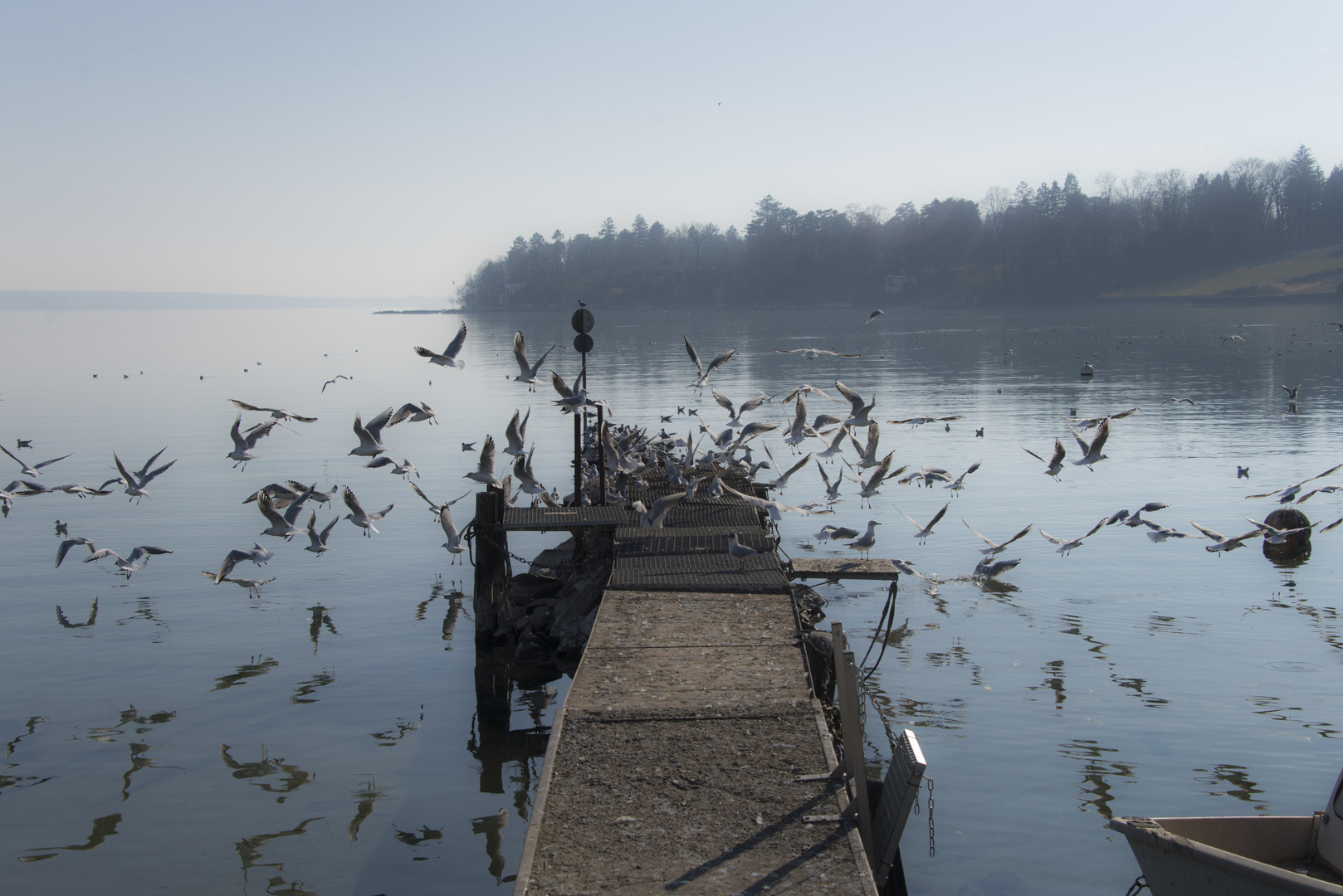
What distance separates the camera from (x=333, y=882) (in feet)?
31.6

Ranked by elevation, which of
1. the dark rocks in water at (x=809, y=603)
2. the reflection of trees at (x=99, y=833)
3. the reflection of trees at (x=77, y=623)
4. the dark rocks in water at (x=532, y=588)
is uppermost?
the dark rocks in water at (x=809, y=603)

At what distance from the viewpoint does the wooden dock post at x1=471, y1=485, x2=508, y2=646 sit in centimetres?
1526

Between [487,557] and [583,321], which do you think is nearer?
[487,557]

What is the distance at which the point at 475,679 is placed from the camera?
1475 cm

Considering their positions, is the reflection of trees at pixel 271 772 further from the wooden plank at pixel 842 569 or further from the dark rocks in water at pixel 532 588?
the wooden plank at pixel 842 569

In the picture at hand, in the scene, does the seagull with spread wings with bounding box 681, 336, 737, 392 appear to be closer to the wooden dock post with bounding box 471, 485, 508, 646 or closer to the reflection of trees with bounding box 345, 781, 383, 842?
the wooden dock post with bounding box 471, 485, 508, 646

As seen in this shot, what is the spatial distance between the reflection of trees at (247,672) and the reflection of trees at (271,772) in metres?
2.50

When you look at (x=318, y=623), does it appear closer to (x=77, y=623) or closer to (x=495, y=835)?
(x=77, y=623)

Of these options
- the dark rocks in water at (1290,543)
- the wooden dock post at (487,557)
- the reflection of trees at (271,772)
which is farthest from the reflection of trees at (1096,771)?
the dark rocks in water at (1290,543)

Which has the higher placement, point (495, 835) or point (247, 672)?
point (247, 672)

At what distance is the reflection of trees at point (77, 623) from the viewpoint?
1748 centimetres

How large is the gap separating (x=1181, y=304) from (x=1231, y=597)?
522ft

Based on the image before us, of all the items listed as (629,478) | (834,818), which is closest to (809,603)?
(629,478)

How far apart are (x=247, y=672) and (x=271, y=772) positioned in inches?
149
